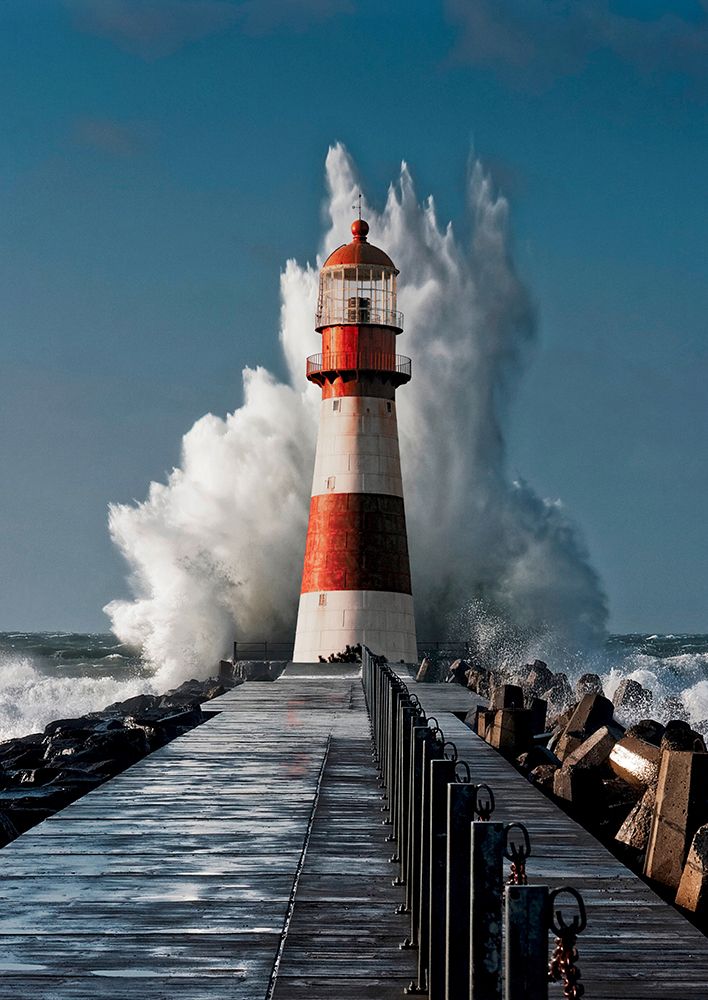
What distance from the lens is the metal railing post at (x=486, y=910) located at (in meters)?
3.10

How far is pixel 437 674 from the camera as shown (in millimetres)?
29562

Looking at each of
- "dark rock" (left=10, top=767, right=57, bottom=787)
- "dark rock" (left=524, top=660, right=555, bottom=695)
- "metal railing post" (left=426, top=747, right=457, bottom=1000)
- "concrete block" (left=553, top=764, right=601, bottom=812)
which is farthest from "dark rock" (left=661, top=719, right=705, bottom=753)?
"dark rock" (left=524, top=660, right=555, bottom=695)

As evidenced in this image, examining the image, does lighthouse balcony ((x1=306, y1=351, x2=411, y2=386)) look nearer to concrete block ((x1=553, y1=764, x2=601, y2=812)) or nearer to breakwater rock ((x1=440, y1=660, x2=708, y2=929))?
breakwater rock ((x1=440, y1=660, x2=708, y2=929))

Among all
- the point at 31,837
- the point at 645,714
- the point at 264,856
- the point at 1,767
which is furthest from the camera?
the point at 645,714

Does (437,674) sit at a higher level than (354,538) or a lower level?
lower

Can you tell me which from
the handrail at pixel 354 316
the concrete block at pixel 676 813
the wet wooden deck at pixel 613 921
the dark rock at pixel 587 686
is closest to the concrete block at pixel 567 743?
the wet wooden deck at pixel 613 921

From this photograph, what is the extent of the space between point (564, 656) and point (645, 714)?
2074cm

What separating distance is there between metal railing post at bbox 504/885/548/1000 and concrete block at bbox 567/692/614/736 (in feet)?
36.5

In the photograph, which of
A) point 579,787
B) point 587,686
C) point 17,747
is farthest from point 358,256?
point 579,787

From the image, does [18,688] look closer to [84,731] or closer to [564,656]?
[564,656]

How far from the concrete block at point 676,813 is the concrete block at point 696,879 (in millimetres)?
681

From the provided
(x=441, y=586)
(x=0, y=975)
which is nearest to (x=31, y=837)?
(x=0, y=975)

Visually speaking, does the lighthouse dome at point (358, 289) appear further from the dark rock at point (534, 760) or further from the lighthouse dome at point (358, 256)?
the dark rock at point (534, 760)

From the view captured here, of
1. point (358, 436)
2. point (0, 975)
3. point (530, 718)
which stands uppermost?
point (358, 436)
